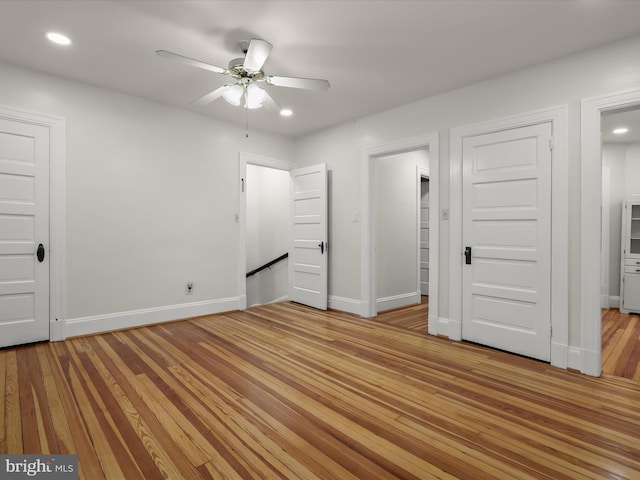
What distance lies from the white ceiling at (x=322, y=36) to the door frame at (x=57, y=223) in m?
0.62

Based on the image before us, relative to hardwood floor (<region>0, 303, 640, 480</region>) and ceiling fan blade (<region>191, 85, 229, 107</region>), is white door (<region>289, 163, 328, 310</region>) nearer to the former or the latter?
hardwood floor (<region>0, 303, 640, 480</region>)

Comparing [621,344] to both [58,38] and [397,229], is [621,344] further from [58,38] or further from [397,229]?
[58,38]

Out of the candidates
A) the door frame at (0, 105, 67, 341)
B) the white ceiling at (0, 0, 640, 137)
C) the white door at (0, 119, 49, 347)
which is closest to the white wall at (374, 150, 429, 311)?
the white ceiling at (0, 0, 640, 137)

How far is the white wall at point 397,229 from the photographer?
198 inches

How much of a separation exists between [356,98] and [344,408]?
3.31m

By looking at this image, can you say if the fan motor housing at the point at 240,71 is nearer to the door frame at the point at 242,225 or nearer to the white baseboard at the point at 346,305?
the door frame at the point at 242,225

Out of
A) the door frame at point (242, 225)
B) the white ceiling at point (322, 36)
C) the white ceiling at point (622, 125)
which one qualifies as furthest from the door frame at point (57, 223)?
the white ceiling at point (622, 125)

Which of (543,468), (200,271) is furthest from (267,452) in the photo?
(200,271)

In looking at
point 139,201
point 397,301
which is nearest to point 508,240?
point 397,301

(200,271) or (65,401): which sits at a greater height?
(200,271)

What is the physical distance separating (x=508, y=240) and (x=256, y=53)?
2791mm

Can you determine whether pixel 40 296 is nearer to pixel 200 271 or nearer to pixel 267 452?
pixel 200 271

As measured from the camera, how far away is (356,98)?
13.1ft

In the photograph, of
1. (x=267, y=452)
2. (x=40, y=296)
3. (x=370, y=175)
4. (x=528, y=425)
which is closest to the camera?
(x=267, y=452)
